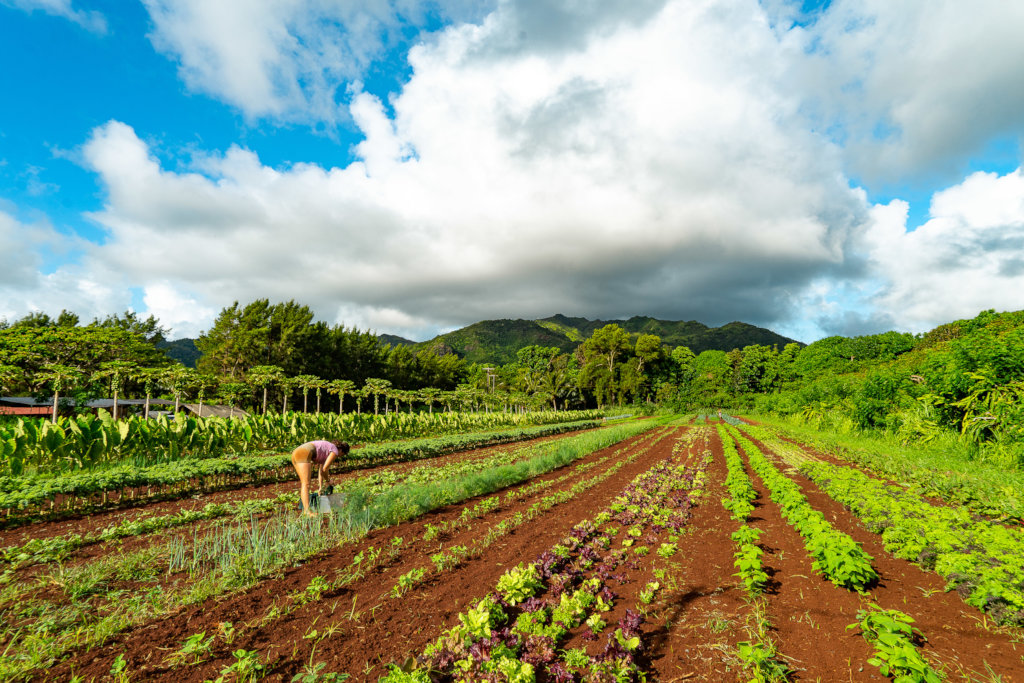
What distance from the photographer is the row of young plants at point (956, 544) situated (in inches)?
186

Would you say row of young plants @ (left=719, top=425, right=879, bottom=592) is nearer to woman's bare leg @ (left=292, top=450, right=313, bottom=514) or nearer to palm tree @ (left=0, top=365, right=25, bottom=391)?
woman's bare leg @ (left=292, top=450, right=313, bottom=514)

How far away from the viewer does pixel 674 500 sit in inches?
381

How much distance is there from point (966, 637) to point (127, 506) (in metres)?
14.1

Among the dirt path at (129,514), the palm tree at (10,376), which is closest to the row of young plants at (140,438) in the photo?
the dirt path at (129,514)

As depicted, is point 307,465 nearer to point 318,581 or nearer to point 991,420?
point 318,581

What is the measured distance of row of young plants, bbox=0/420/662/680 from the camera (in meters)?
3.99

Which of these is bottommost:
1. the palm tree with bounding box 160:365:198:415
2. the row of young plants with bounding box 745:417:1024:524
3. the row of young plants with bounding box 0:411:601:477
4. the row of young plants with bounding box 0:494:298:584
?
the row of young plants with bounding box 745:417:1024:524

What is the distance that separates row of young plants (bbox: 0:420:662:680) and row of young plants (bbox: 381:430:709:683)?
3.03 meters

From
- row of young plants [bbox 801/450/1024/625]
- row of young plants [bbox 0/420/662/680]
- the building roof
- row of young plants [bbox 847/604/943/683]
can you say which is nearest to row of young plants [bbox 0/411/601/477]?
row of young plants [bbox 0/420/662/680]

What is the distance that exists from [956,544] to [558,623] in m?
5.97

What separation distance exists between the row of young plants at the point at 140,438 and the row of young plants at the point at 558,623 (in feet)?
41.1

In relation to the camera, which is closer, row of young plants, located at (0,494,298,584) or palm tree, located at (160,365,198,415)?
row of young plants, located at (0,494,298,584)

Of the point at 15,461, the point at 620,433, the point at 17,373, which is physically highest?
the point at 17,373

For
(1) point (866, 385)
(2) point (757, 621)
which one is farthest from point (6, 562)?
(1) point (866, 385)
